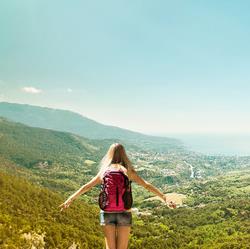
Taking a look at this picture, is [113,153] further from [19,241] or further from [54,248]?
[54,248]

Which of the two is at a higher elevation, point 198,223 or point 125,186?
point 125,186

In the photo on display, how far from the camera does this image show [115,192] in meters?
8.05

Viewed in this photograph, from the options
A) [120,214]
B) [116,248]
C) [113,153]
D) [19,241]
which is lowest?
[19,241]

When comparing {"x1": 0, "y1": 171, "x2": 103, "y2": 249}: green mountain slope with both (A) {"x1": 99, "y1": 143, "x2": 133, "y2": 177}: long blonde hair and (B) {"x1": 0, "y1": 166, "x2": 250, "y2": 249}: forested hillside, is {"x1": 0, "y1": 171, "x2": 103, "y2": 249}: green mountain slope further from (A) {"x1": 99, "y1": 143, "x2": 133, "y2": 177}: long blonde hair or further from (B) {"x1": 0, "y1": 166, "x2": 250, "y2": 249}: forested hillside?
(A) {"x1": 99, "y1": 143, "x2": 133, "y2": 177}: long blonde hair

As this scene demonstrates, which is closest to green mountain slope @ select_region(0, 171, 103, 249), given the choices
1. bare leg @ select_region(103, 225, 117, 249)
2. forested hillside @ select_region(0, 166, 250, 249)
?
forested hillside @ select_region(0, 166, 250, 249)

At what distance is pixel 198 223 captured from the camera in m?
188

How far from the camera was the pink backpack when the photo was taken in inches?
317

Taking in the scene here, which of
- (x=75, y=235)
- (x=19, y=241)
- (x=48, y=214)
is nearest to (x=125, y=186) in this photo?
(x=19, y=241)

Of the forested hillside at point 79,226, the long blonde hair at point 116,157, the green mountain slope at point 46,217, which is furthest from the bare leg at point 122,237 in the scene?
the green mountain slope at point 46,217

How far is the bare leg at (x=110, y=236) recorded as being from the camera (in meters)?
8.05

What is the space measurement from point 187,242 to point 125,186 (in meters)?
153

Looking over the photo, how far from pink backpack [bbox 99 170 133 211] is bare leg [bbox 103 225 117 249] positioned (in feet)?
1.39

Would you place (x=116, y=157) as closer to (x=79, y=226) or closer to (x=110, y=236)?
(x=110, y=236)

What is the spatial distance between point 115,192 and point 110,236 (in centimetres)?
96
